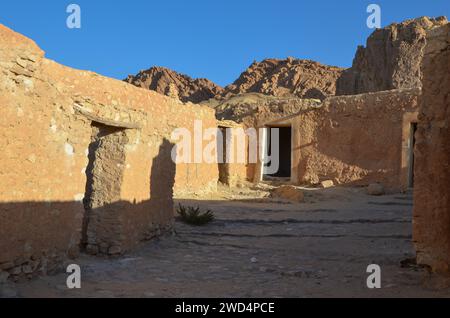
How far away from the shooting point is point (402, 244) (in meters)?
6.65

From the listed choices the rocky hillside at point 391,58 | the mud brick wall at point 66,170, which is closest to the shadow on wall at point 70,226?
the mud brick wall at point 66,170

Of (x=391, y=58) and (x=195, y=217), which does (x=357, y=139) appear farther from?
(x=391, y=58)

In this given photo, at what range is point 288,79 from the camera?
127ft

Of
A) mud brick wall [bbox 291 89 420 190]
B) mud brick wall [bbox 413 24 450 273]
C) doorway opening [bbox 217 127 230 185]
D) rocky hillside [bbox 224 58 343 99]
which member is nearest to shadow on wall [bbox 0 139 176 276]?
mud brick wall [bbox 413 24 450 273]

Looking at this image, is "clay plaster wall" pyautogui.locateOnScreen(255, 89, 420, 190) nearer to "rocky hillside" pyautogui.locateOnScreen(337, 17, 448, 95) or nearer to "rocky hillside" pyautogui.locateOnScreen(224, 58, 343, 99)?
A: "rocky hillside" pyautogui.locateOnScreen(337, 17, 448, 95)

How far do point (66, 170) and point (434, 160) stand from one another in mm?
3865

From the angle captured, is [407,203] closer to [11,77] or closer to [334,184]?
[334,184]

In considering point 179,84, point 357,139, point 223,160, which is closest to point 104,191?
point 223,160

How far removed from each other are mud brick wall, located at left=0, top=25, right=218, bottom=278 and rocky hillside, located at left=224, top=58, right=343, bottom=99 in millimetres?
30431

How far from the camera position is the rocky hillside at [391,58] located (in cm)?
2491

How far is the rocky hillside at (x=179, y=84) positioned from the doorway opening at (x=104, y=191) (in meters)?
36.5

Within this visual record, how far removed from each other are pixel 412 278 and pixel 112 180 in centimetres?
381

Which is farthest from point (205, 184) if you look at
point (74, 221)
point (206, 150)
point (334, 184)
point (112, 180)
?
point (74, 221)

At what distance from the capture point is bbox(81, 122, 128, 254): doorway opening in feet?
18.4
